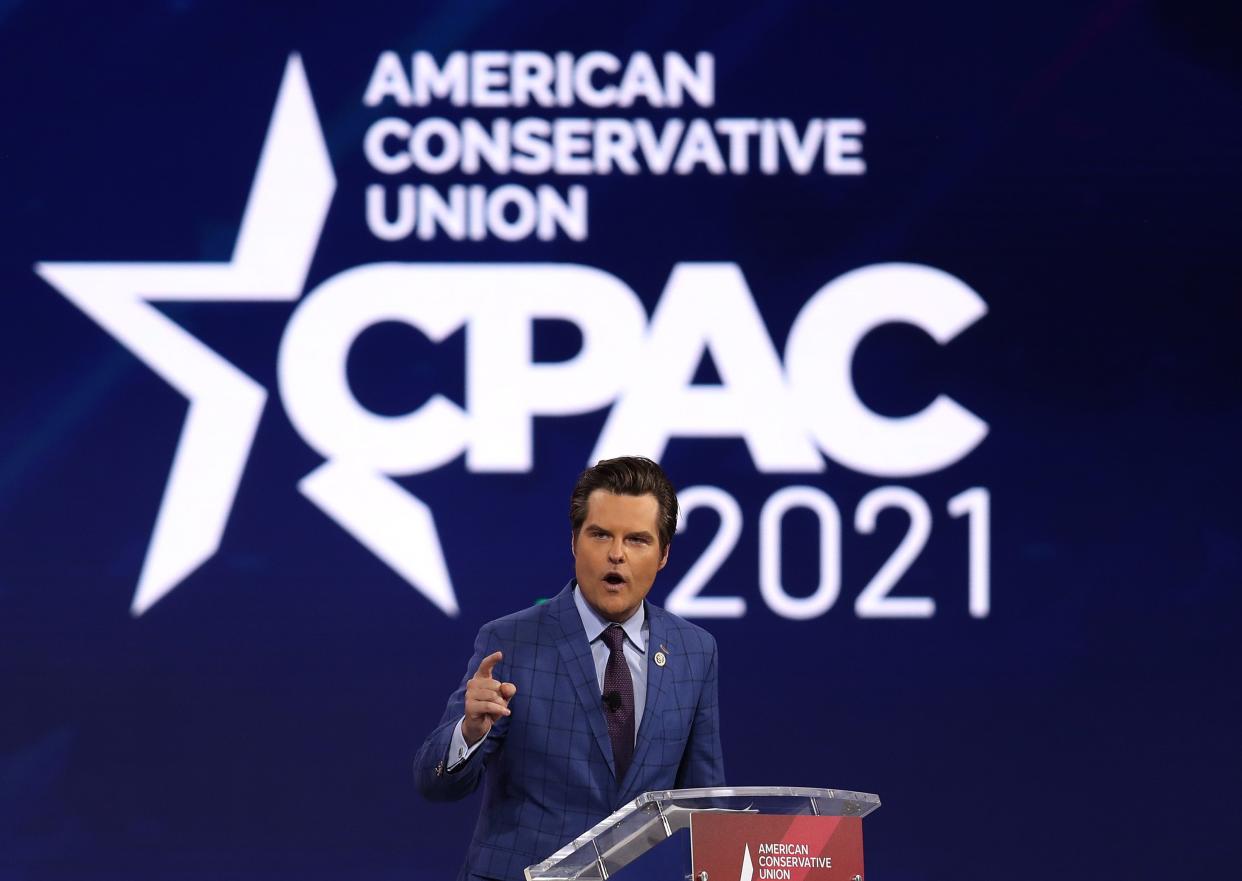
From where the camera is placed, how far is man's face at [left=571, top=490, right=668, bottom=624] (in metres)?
2.37

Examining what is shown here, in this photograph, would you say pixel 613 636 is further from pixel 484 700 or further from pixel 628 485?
pixel 484 700

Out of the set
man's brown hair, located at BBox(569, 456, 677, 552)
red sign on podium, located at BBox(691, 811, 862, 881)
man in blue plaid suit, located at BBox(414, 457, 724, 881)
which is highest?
man's brown hair, located at BBox(569, 456, 677, 552)

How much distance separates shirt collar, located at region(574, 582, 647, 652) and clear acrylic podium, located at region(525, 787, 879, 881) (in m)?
0.59

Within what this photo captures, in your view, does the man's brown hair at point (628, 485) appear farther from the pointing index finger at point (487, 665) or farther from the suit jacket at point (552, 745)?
the pointing index finger at point (487, 665)

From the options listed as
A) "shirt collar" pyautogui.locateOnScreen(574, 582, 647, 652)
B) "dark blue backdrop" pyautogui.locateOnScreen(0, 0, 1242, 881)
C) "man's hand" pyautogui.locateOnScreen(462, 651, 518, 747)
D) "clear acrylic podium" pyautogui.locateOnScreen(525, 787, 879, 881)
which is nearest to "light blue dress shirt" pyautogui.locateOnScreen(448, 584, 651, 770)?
"shirt collar" pyautogui.locateOnScreen(574, 582, 647, 652)

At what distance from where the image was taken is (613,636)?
96.6 inches

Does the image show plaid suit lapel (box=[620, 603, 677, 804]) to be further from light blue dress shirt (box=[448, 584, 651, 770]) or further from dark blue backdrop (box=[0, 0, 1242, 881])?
dark blue backdrop (box=[0, 0, 1242, 881])

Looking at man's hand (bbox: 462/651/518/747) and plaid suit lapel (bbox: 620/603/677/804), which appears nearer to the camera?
man's hand (bbox: 462/651/518/747)

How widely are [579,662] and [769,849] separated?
0.65m

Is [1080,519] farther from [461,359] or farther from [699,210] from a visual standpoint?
[461,359]

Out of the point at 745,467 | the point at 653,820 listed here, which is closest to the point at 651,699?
the point at 653,820

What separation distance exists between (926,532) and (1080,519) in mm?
444

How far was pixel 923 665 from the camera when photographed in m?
4.29

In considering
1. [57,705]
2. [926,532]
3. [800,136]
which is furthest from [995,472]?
[57,705]
